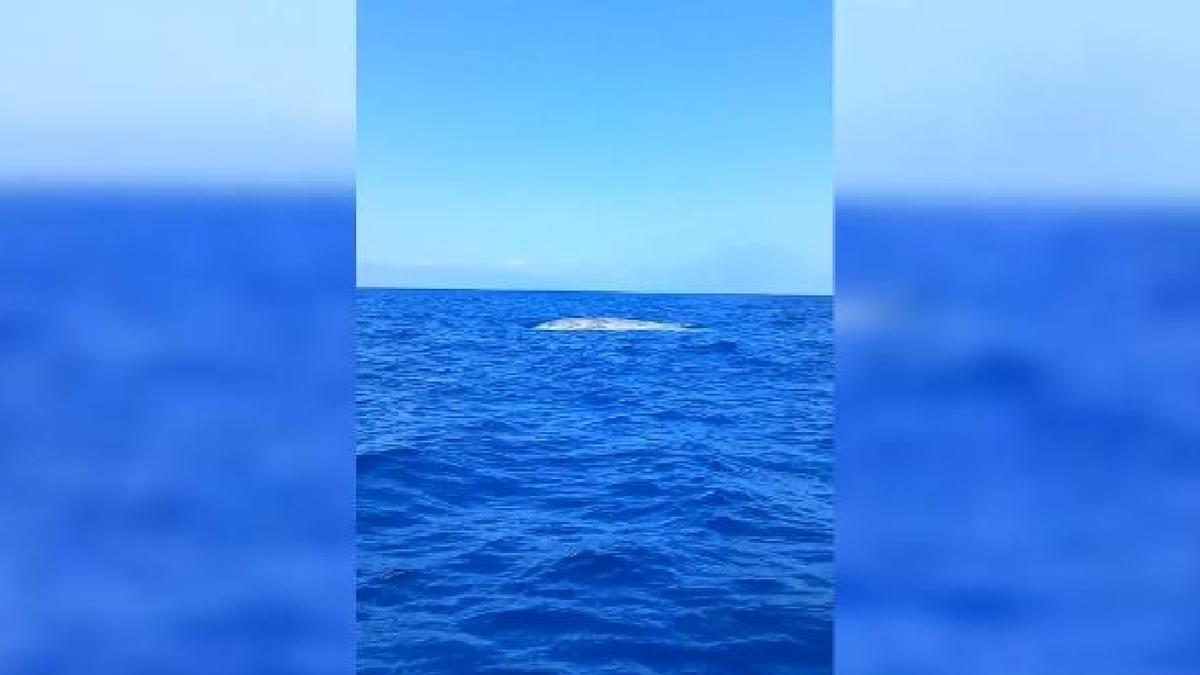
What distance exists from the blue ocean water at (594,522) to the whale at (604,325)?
439cm
